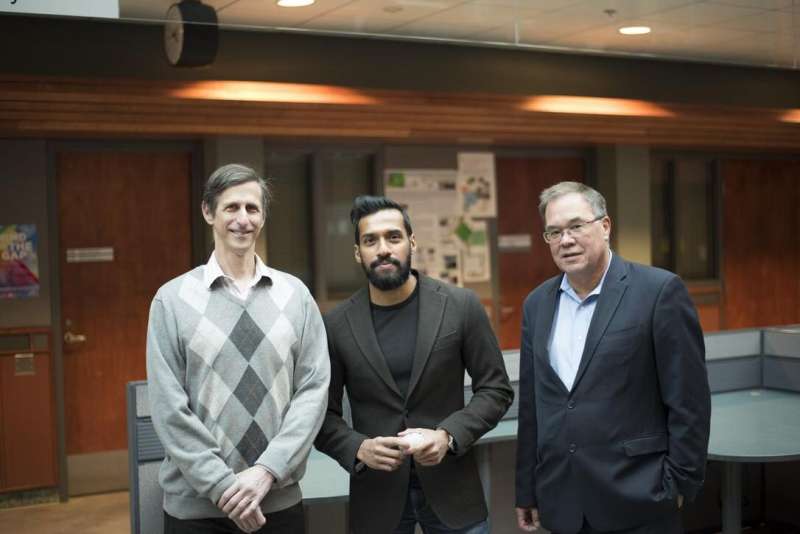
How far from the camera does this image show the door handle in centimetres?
580

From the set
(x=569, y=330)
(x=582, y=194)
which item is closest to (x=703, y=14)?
(x=582, y=194)

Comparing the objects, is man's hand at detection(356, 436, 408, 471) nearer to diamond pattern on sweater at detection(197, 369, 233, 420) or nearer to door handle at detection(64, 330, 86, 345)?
diamond pattern on sweater at detection(197, 369, 233, 420)

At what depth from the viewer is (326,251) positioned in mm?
6449

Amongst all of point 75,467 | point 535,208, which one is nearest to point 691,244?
point 535,208

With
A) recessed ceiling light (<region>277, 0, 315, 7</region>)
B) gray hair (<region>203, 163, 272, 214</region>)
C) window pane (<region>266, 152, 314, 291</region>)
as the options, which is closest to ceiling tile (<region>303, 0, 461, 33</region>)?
recessed ceiling light (<region>277, 0, 315, 7</region>)

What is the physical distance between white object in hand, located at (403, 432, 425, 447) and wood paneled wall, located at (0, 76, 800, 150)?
307cm

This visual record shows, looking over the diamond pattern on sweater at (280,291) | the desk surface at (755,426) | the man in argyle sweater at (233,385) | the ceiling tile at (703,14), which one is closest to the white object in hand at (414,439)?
the man in argyle sweater at (233,385)

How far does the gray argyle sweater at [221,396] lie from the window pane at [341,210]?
4189mm

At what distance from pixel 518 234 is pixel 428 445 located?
510 cm

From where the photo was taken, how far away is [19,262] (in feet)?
18.3

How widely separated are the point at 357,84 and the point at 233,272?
10.5ft

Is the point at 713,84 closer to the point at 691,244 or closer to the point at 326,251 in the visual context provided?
the point at 691,244

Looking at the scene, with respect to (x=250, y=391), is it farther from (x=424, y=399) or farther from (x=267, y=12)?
(x=267, y=12)

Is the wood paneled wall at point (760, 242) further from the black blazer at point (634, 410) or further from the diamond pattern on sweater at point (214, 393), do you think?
the diamond pattern on sweater at point (214, 393)
